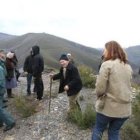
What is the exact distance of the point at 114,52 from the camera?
6.76 meters

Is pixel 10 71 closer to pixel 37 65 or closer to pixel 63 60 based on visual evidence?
pixel 37 65

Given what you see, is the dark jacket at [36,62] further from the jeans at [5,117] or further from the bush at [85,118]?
the bush at [85,118]

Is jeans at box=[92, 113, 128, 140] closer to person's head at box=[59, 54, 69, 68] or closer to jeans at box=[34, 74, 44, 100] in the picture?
person's head at box=[59, 54, 69, 68]

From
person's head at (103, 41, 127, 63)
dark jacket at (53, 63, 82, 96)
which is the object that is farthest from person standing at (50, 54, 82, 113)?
person's head at (103, 41, 127, 63)

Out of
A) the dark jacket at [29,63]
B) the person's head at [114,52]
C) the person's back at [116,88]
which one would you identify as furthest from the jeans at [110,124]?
the dark jacket at [29,63]

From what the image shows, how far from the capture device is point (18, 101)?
11.5m

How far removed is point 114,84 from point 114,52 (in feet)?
1.73

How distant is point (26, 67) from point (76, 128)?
398 cm

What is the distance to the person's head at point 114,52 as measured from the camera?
675 centimetres

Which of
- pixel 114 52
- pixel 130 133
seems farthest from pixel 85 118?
pixel 114 52

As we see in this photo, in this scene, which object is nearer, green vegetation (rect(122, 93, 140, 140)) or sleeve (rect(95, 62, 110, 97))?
sleeve (rect(95, 62, 110, 97))

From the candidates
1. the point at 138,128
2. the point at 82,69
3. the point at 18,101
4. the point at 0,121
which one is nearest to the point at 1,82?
the point at 0,121

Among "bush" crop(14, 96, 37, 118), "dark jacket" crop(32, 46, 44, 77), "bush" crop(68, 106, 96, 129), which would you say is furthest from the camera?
"dark jacket" crop(32, 46, 44, 77)

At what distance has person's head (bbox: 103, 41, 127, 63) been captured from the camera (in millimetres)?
6750
